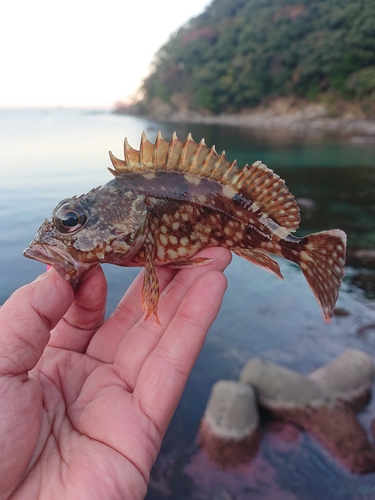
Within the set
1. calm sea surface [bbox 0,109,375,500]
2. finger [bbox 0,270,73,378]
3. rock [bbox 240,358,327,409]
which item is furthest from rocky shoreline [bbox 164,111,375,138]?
finger [bbox 0,270,73,378]

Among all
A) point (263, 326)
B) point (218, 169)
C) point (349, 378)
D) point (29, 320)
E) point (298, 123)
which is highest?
point (218, 169)

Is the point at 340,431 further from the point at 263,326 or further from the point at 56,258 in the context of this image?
the point at 56,258

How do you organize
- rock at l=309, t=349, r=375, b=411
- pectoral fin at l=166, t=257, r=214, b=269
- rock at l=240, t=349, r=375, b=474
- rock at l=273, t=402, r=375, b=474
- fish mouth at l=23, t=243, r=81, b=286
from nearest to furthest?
fish mouth at l=23, t=243, r=81, b=286, pectoral fin at l=166, t=257, r=214, b=269, rock at l=273, t=402, r=375, b=474, rock at l=240, t=349, r=375, b=474, rock at l=309, t=349, r=375, b=411

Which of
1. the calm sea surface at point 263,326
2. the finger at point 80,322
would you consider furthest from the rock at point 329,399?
the finger at point 80,322

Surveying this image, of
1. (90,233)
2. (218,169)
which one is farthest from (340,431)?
(90,233)

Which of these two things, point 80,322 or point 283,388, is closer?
point 80,322

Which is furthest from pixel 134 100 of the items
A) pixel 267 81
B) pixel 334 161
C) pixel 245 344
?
pixel 245 344

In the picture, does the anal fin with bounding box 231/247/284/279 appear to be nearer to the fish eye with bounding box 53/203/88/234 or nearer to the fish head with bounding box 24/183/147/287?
the fish head with bounding box 24/183/147/287
